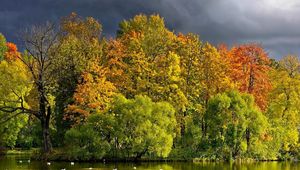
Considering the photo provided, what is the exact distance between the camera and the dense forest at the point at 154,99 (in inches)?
2063

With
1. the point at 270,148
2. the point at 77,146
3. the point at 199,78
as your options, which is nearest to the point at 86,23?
the point at 199,78

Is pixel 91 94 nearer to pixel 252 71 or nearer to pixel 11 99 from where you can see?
pixel 11 99

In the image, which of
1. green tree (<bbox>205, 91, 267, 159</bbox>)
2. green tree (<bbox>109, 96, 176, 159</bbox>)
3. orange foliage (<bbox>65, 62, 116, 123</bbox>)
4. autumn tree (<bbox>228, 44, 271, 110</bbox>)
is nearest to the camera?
green tree (<bbox>109, 96, 176, 159</bbox>)

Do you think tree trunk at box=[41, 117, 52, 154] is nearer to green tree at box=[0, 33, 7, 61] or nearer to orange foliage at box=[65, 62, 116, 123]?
orange foliage at box=[65, 62, 116, 123]

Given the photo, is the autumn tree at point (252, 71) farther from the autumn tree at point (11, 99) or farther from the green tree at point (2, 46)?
the green tree at point (2, 46)

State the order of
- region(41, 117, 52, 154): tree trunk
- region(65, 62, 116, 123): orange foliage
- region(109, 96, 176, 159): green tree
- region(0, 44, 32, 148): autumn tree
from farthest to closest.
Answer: region(0, 44, 32, 148): autumn tree < region(41, 117, 52, 154): tree trunk < region(65, 62, 116, 123): orange foliage < region(109, 96, 176, 159): green tree

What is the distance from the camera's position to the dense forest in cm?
5241

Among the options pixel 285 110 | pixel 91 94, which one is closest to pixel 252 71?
pixel 285 110

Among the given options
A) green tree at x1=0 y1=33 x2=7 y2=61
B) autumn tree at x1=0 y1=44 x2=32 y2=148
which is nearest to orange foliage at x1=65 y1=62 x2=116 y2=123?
autumn tree at x1=0 y1=44 x2=32 y2=148

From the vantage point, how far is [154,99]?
58562 mm

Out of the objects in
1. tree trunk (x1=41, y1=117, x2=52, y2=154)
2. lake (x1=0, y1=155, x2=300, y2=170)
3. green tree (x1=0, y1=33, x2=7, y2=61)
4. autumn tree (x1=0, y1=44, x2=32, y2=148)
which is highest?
green tree (x1=0, y1=33, x2=7, y2=61)

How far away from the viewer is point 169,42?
60781 millimetres

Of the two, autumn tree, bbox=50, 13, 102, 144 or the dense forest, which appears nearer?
the dense forest

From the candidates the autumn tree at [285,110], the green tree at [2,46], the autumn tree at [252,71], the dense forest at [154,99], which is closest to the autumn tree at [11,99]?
the dense forest at [154,99]
